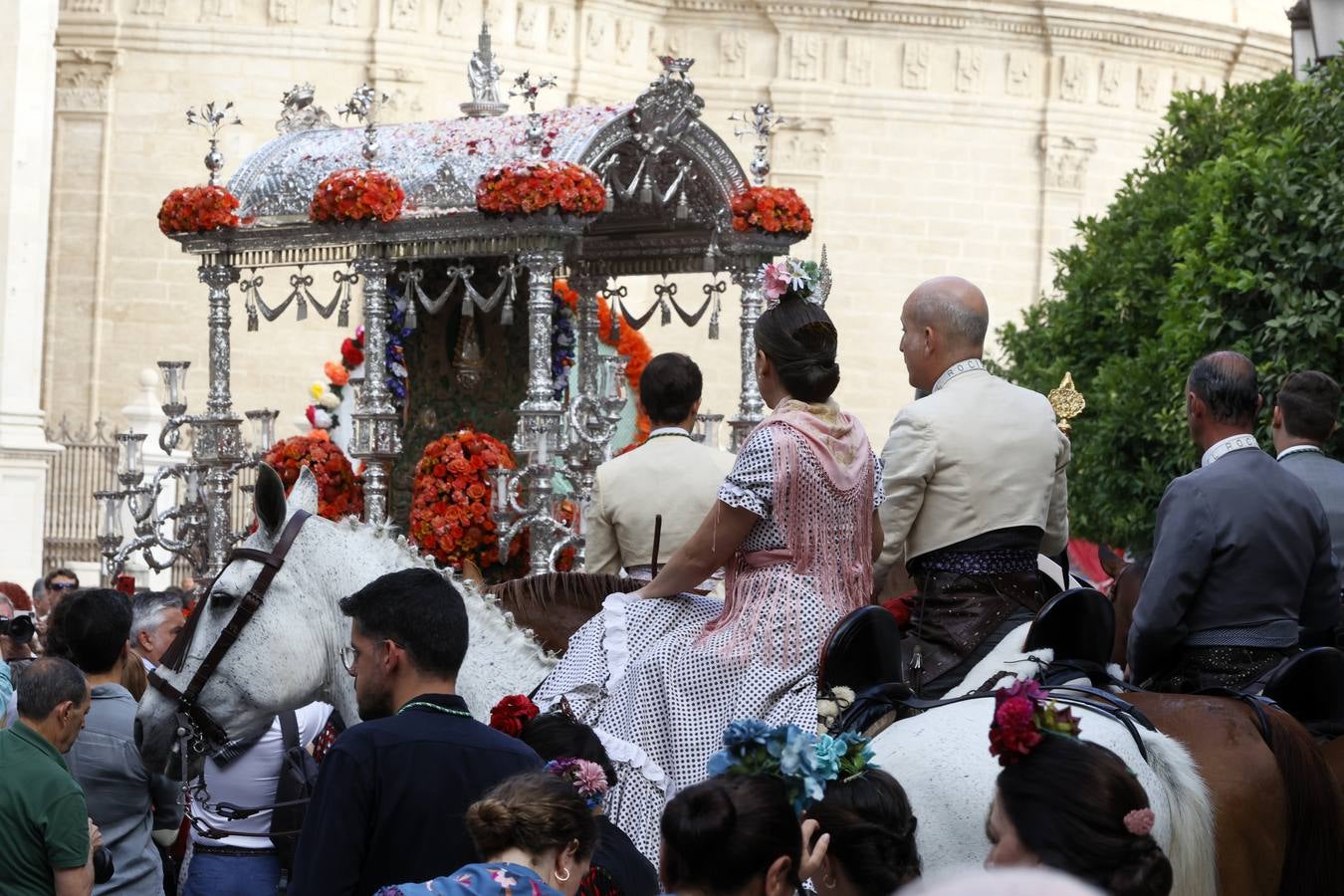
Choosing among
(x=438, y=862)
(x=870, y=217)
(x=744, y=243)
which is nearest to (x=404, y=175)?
(x=744, y=243)

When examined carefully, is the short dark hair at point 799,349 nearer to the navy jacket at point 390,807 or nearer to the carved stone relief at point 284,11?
the navy jacket at point 390,807

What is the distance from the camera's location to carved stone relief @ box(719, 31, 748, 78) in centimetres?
3319

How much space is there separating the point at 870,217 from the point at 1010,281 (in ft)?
7.89

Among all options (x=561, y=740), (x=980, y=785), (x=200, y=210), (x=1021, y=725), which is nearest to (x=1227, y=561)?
(x=980, y=785)

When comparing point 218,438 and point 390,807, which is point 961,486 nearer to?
→ point 390,807

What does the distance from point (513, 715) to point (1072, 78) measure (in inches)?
1174

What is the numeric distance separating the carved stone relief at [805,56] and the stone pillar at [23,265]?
13.6 metres

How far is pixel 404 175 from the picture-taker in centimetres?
1404

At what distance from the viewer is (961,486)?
6.38 meters

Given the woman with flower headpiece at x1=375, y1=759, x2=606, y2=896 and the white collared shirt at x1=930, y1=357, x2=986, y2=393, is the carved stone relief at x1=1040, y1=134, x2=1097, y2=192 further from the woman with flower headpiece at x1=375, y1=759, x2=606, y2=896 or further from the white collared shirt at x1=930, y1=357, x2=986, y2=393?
Answer: the woman with flower headpiece at x1=375, y1=759, x2=606, y2=896

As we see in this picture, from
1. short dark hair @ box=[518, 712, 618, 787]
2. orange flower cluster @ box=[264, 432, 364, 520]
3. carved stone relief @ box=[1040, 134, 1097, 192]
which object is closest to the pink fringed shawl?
short dark hair @ box=[518, 712, 618, 787]

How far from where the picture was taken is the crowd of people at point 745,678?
4445mm

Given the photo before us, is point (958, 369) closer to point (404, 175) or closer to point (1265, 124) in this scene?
point (404, 175)

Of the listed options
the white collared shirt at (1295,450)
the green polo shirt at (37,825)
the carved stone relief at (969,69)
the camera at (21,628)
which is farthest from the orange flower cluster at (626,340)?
the carved stone relief at (969,69)
